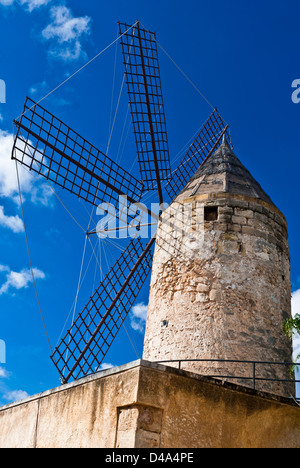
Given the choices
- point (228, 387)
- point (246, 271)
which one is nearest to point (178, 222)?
point (246, 271)

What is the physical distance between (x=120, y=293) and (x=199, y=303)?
477 cm

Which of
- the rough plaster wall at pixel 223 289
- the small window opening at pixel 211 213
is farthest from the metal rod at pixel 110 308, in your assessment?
the small window opening at pixel 211 213

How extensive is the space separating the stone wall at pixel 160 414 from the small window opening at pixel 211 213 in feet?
9.25

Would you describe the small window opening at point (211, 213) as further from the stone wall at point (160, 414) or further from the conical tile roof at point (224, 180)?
the stone wall at point (160, 414)

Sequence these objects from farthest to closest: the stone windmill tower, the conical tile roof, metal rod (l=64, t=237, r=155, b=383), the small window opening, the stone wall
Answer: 1. metal rod (l=64, t=237, r=155, b=383)
2. the conical tile roof
3. the small window opening
4. the stone windmill tower
5. the stone wall

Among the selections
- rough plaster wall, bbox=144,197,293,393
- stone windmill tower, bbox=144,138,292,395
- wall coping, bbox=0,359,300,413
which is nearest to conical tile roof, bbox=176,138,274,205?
stone windmill tower, bbox=144,138,292,395

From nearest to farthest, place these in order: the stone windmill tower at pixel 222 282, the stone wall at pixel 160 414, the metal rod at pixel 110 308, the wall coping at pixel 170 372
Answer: the stone wall at pixel 160 414 < the wall coping at pixel 170 372 < the stone windmill tower at pixel 222 282 < the metal rod at pixel 110 308

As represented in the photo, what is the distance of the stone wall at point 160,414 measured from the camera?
14.9 ft

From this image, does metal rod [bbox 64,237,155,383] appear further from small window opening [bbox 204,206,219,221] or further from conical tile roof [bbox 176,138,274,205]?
small window opening [bbox 204,206,219,221]

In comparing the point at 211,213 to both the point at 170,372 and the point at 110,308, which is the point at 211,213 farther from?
the point at 110,308

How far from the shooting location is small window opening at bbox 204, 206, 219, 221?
7.46 metres

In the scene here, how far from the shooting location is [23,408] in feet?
20.3

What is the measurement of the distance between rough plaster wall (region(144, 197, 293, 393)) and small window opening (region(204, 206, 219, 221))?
6 centimetres
